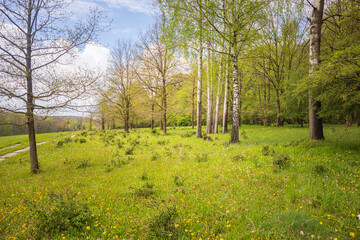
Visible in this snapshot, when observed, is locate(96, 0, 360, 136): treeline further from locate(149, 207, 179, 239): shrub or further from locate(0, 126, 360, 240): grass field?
locate(149, 207, 179, 239): shrub

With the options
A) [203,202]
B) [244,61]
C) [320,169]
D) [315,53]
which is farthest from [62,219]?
[244,61]

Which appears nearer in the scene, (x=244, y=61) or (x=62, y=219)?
(x=62, y=219)

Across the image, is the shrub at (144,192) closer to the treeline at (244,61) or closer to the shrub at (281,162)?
the shrub at (281,162)

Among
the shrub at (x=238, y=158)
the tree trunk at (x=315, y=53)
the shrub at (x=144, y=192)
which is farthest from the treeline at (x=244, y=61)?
the shrub at (x=144, y=192)

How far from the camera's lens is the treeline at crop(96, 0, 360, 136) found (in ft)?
21.2

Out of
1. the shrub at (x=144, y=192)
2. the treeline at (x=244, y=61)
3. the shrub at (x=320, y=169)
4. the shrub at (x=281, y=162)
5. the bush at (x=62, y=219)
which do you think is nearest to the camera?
the bush at (x=62, y=219)

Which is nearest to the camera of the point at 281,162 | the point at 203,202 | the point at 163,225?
the point at 163,225

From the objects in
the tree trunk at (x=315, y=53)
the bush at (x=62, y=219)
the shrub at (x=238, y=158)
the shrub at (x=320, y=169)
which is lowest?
the bush at (x=62, y=219)

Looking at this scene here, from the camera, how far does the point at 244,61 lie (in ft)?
41.2

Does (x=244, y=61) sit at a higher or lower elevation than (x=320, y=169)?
higher

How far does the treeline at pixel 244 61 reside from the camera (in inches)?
255

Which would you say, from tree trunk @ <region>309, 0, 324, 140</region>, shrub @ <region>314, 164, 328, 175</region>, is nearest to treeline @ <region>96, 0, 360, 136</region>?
tree trunk @ <region>309, 0, 324, 140</region>

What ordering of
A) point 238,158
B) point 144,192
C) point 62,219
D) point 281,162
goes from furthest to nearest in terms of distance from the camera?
point 238,158, point 281,162, point 144,192, point 62,219

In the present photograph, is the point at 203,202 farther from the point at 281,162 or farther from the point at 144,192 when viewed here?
the point at 281,162
